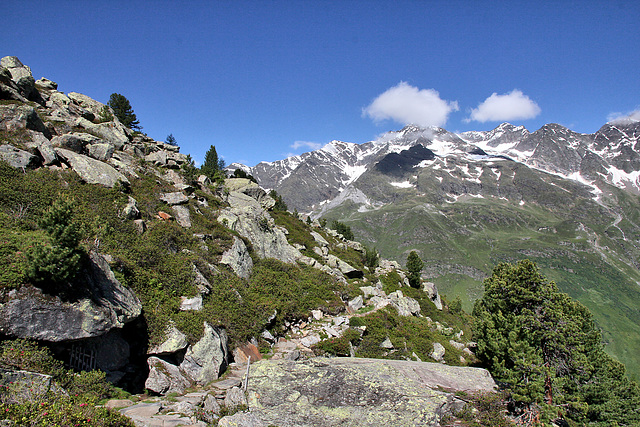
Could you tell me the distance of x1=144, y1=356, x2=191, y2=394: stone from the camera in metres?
12.2

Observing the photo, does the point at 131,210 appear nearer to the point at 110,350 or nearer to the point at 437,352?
the point at 110,350

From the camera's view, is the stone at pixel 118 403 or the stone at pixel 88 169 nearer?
the stone at pixel 118 403

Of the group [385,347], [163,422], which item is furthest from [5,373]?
[385,347]

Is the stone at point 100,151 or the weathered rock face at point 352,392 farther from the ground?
the stone at point 100,151

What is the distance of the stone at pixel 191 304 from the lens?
15668 mm

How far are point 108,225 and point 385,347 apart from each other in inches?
828

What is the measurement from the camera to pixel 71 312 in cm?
1062

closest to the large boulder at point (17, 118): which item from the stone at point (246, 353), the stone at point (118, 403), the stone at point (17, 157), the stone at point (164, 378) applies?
the stone at point (17, 157)

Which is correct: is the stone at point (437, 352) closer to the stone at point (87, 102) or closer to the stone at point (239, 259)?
the stone at point (239, 259)

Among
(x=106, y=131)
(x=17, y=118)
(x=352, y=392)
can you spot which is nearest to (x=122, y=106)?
(x=106, y=131)

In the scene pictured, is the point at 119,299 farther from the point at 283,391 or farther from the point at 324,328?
the point at 324,328

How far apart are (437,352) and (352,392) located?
56.2 feet

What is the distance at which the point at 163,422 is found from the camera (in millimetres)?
9227

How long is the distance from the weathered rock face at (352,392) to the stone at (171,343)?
12.1ft
